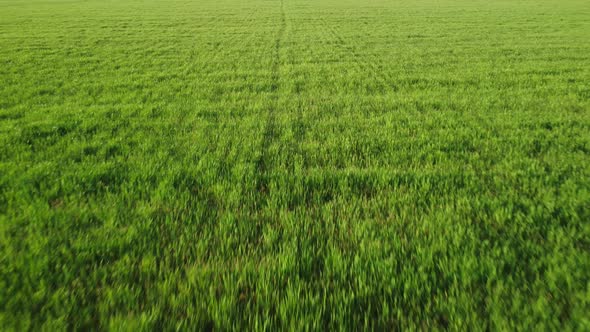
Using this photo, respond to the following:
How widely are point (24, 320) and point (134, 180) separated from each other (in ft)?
6.67

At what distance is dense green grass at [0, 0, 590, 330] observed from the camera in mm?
2109

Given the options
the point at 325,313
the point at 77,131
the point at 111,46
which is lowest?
the point at 325,313

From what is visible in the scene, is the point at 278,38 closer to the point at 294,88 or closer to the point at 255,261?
the point at 294,88

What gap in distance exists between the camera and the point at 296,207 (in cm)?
328

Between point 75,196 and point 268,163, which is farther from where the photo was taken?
point 268,163

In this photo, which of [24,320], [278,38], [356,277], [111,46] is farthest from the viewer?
[278,38]

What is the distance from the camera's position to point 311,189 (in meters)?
3.64

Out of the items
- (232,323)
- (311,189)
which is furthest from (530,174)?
(232,323)

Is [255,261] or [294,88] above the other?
[294,88]

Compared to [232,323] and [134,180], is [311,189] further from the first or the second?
[134,180]

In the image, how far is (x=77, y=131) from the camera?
17.5ft

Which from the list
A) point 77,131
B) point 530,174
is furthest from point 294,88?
point 530,174

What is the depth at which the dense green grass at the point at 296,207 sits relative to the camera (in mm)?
2109

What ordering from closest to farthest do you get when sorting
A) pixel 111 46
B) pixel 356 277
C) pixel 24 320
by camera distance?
pixel 24 320, pixel 356 277, pixel 111 46
